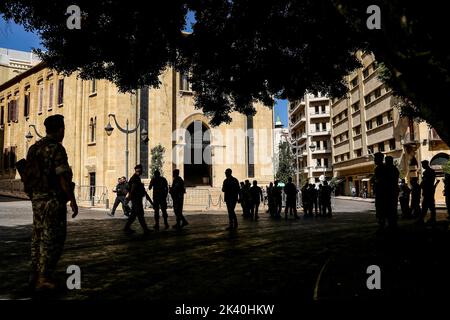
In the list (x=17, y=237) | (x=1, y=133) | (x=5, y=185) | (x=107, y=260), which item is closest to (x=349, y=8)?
(x=107, y=260)

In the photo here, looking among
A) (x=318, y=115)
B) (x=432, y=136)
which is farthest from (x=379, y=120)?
(x=318, y=115)

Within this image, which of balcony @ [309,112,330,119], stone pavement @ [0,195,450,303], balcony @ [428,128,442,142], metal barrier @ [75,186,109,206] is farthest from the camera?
balcony @ [309,112,330,119]

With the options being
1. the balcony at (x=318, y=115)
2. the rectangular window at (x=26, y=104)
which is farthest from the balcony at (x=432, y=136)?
the rectangular window at (x=26, y=104)

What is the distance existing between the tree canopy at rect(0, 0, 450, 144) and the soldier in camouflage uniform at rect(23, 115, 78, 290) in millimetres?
4712

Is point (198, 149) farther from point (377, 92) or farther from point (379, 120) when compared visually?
point (377, 92)

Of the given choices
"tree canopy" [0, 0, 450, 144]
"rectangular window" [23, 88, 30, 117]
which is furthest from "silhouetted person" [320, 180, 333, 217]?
"rectangular window" [23, 88, 30, 117]

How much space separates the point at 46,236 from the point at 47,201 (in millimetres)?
354

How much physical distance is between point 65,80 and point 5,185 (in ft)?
39.3

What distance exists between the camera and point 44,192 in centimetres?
387

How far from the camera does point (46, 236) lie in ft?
12.4

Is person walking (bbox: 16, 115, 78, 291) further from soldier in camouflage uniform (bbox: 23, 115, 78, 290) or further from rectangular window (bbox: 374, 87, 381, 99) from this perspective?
rectangular window (bbox: 374, 87, 381, 99)

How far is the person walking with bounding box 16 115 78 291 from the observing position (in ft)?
12.4

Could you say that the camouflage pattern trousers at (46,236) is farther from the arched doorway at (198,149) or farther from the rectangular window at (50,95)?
the rectangular window at (50,95)
